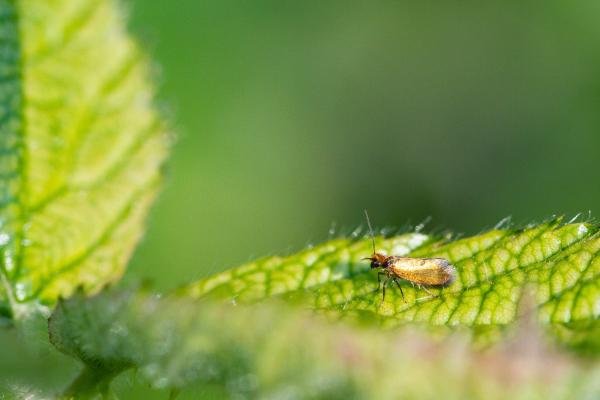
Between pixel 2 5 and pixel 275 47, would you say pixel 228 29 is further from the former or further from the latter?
pixel 2 5

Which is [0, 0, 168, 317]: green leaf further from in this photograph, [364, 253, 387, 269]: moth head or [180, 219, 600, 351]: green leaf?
[364, 253, 387, 269]: moth head

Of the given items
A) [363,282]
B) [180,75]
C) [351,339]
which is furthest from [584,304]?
[180,75]

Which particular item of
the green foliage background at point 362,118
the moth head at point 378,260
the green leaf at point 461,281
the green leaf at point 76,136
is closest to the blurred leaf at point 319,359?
the green leaf at point 461,281

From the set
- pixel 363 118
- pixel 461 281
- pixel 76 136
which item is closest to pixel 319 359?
pixel 461 281

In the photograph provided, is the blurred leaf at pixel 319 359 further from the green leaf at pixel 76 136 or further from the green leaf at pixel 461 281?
the green leaf at pixel 76 136

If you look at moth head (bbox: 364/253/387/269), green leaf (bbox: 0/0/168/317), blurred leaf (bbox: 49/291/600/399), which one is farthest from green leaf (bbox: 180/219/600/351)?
blurred leaf (bbox: 49/291/600/399)

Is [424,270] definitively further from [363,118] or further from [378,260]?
[363,118]
